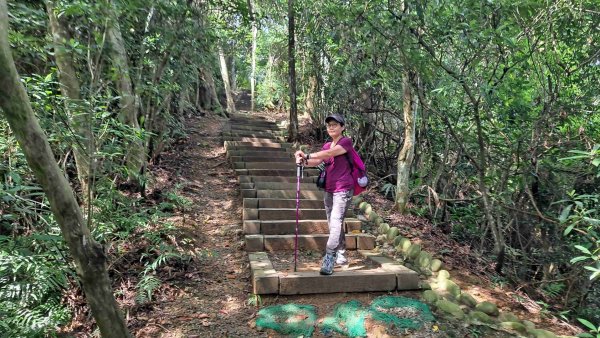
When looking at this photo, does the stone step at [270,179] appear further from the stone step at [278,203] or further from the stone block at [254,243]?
the stone block at [254,243]

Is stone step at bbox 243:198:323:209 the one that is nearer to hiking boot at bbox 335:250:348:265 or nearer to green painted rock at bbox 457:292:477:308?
hiking boot at bbox 335:250:348:265

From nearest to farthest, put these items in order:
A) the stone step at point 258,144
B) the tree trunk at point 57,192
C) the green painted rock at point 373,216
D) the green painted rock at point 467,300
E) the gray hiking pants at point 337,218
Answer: the tree trunk at point 57,192, the green painted rock at point 467,300, the gray hiking pants at point 337,218, the green painted rock at point 373,216, the stone step at point 258,144

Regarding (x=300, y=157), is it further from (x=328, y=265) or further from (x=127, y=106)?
(x=127, y=106)

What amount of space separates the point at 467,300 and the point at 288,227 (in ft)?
8.31

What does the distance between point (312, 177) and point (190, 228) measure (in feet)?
10.8

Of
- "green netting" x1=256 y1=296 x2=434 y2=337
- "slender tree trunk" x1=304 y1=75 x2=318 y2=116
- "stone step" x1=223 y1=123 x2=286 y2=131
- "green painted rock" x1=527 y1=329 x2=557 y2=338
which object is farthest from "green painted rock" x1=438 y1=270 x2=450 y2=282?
"stone step" x1=223 y1=123 x2=286 y2=131

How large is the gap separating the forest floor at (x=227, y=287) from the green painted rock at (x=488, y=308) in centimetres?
21

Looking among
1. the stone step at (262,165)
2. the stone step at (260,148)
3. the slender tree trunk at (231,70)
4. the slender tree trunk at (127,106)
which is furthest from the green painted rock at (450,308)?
the slender tree trunk at (231,70)

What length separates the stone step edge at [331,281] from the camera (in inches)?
148

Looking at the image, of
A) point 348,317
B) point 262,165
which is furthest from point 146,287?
point 262,165

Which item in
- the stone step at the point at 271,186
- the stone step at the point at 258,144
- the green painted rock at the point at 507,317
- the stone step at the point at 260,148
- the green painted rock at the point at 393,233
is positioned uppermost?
the stone step at the point at 258,144

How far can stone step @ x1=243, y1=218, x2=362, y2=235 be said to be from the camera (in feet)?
17.4

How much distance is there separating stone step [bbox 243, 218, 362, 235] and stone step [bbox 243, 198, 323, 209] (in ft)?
1.67

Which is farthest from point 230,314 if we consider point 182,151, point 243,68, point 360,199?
point 243,68
